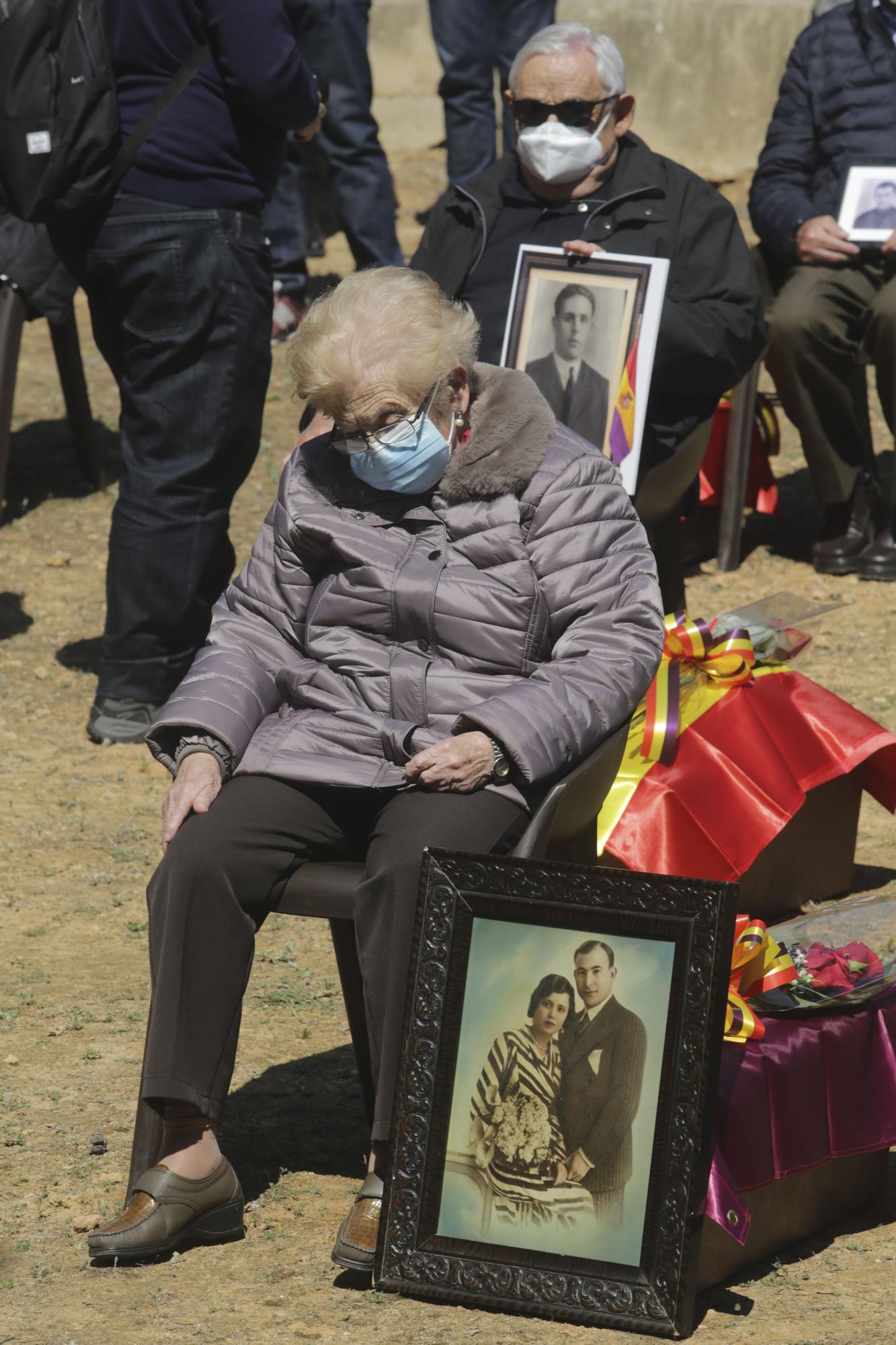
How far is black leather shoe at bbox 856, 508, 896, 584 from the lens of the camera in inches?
260

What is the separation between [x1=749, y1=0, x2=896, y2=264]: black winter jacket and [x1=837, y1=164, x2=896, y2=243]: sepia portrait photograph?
4cm

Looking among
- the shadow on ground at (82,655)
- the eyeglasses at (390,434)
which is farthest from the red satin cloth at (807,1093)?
the shadow on ground at (82,655)

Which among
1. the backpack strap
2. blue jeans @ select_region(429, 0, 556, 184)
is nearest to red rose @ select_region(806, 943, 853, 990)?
the backpack strap

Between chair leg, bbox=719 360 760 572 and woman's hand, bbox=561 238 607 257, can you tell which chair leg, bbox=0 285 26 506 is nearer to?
woman's hand, bbox=561 238 607 257

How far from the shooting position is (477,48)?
794cm

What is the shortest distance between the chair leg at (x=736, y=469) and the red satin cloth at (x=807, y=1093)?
3916 mm

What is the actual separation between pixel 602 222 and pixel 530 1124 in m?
2.90

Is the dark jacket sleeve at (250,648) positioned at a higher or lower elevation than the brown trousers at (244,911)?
higher

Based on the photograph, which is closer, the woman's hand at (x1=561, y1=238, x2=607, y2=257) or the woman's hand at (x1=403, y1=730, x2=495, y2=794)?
the woman's hand at (x1=403, y1=730, x2=495, y2=794)

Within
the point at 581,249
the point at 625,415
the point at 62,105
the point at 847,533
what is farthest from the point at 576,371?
the point at 847,533

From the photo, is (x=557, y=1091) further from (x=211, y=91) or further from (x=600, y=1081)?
(x=211, y=91)

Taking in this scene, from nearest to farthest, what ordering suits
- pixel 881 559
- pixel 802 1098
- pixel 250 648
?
pixel 802 1098, pixel 250 648, pixel 881 559

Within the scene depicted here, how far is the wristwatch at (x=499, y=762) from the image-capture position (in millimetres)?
2838

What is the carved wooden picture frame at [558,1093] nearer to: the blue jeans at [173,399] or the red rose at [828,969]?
the red rose at [828,969]
